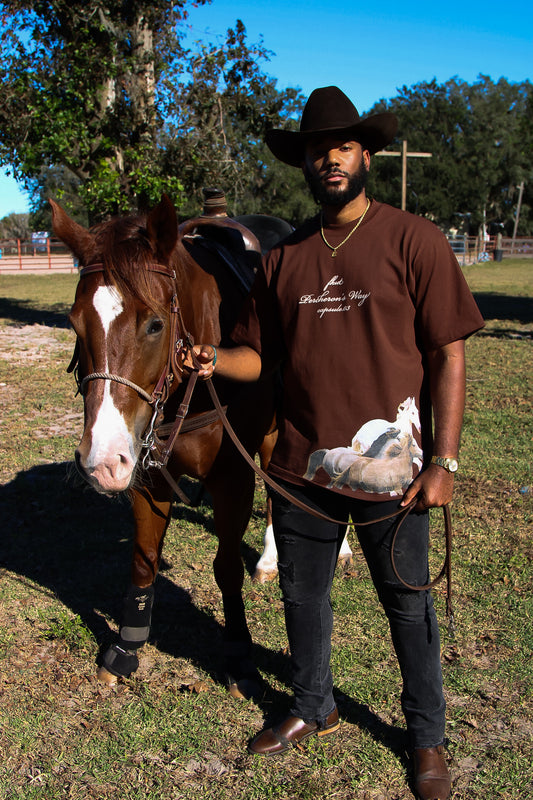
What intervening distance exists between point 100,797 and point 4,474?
4032 mm

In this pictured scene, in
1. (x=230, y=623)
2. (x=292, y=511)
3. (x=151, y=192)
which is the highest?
(x=151, y=192)

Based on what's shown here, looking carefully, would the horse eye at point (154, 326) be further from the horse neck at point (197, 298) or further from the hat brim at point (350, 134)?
the hat brim at point (350, 134)

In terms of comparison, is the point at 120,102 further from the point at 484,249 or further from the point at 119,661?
the point at 484,249

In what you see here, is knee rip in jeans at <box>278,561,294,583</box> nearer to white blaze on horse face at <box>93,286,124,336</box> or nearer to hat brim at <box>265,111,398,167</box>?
white blaze on horse face at <box>93,286,124,336</box>

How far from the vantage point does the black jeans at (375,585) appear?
250cm

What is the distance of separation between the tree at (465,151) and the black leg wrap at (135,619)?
55.5 metres

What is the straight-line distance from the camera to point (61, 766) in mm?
2732

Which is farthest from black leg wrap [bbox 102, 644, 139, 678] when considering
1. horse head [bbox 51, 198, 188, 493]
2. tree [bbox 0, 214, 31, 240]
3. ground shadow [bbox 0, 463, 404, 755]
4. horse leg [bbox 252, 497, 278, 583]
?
tree [bbox 0, 214, 31, 240]

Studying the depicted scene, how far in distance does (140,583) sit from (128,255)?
1.67 metres

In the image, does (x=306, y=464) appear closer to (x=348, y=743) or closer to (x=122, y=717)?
(x=348, y=743)

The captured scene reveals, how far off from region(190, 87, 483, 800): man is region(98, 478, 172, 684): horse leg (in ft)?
2.59

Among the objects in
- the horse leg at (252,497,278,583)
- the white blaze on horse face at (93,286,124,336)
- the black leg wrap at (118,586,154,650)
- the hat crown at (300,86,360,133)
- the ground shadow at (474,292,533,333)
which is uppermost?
the hat crown at (300,86,360,133)

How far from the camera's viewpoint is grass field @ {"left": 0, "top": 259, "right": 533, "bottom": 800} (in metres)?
2.67

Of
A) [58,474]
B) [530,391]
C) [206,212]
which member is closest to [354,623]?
[206,212]
